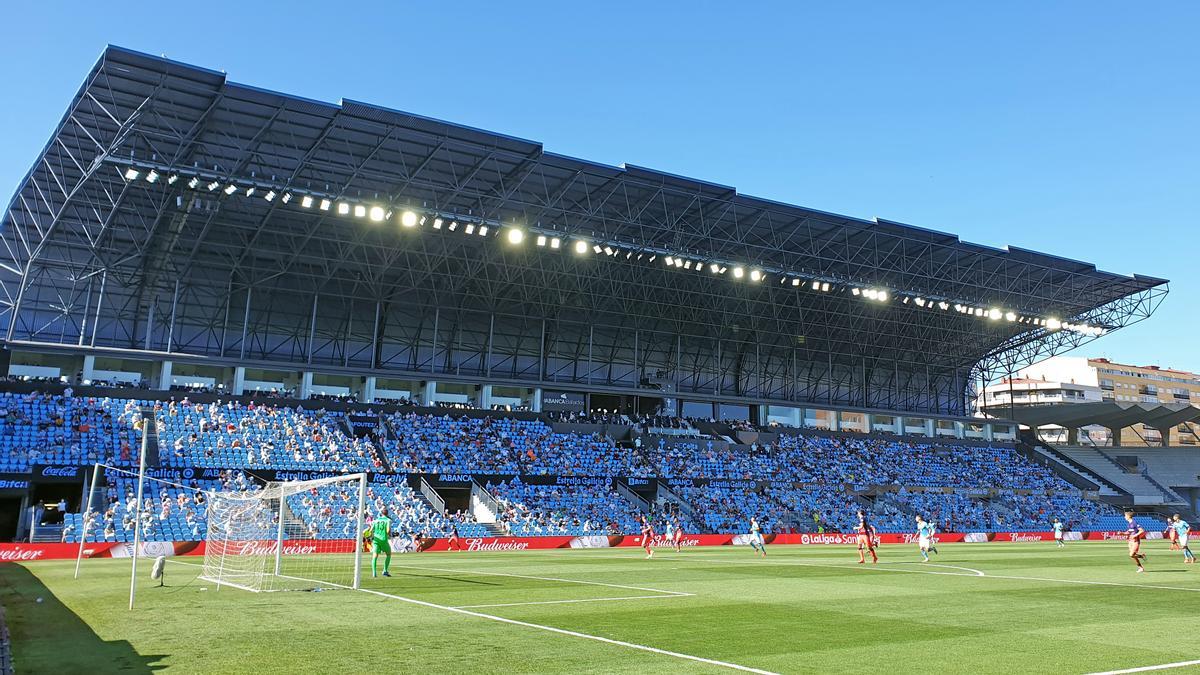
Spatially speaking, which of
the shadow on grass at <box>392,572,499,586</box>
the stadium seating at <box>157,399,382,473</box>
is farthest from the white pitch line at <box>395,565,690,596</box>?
the stadium seating at <box>157,399,382,473</box>

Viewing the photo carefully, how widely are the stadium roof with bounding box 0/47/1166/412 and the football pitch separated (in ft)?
84.0

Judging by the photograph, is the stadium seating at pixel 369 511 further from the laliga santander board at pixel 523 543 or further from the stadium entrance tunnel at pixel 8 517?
the stadium entrance tunnel at pixel 8 517

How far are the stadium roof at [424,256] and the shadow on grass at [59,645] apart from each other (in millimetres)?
28442

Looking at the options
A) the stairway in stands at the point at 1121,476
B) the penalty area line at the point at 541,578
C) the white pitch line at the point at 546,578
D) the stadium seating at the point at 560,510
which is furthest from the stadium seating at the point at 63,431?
the stairway in stands at the point at 1121,476

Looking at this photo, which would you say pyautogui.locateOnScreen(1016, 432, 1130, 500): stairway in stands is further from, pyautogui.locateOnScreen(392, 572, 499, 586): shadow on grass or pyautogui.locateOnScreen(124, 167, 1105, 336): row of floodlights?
pyautogui.locateOnScreen(392, 572, 499, 586): shadow on grass

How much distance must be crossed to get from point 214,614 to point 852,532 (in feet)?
177

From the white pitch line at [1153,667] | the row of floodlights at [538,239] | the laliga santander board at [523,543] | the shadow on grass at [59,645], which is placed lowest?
the laliga santander board at [523,543]

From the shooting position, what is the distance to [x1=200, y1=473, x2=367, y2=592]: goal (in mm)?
22406

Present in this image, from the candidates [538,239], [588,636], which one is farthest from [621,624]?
[538,239]

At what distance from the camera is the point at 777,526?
6084 centimetres

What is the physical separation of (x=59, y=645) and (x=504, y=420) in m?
52.7

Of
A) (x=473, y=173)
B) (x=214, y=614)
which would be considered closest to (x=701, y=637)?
(x=214, y=614)

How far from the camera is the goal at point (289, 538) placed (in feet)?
73.5

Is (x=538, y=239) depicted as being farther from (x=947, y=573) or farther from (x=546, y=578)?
(x=947, y=573)
